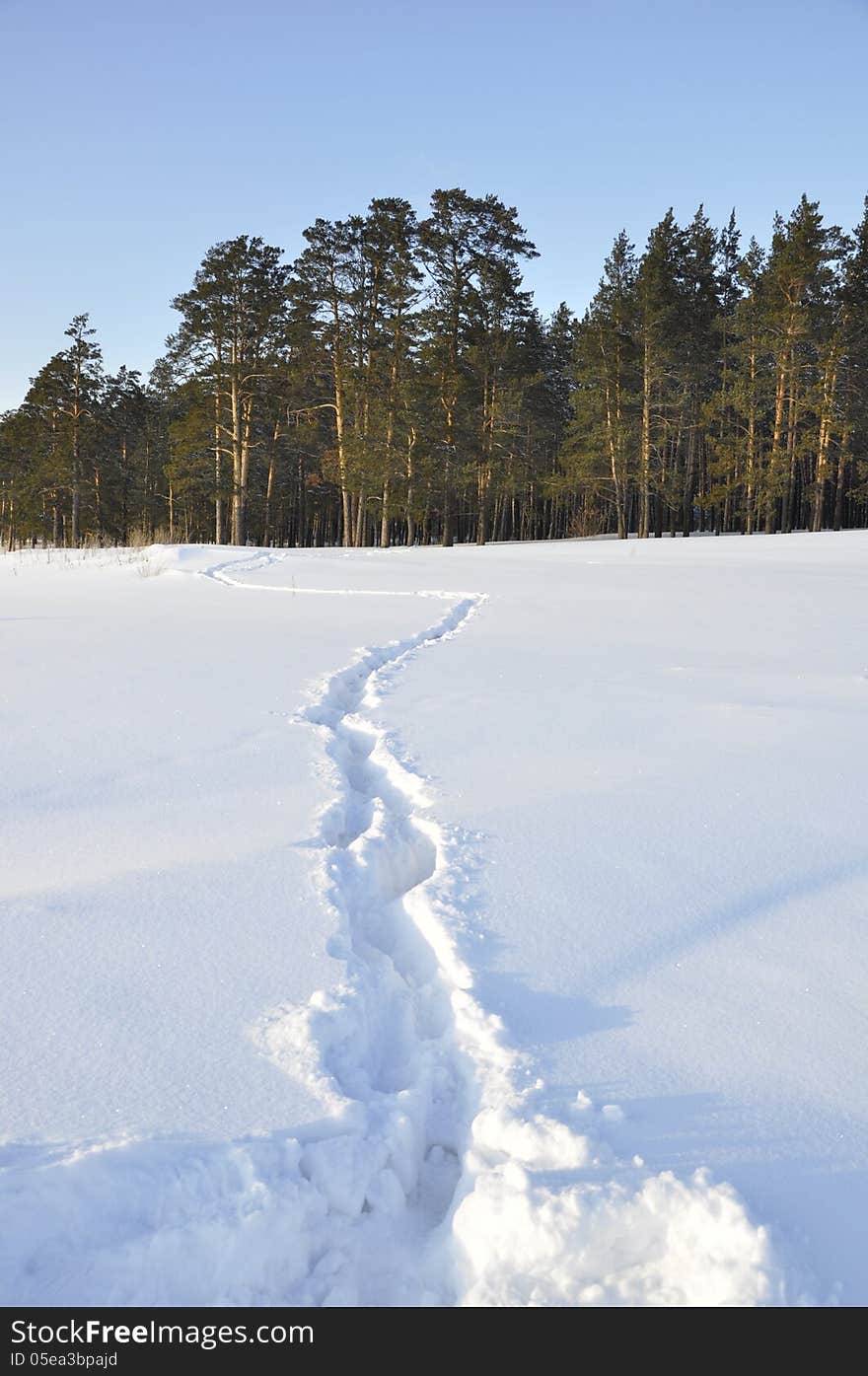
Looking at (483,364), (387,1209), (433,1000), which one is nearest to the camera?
(387,1209)

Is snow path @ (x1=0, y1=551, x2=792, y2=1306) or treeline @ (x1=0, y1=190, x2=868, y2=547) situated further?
treeline @ (x1=0, y1=190, x2=868, y2=547)

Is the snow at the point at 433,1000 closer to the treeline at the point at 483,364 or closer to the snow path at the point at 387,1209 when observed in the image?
the snow path at the point at 387,1209

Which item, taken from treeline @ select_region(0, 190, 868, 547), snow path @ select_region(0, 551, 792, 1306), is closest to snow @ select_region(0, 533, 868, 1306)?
snow path @ select_region(0, 551, 792, 1306)

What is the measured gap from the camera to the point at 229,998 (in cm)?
180

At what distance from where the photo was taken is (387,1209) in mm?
1379

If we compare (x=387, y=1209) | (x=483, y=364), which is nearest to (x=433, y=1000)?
(x=387, y=1209)

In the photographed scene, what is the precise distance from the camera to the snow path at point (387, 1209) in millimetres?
1200

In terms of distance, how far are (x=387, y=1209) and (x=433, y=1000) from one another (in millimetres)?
586

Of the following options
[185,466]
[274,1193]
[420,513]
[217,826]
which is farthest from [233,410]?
[274,1193]

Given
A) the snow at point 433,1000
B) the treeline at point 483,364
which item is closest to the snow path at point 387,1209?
the snow at point 433,1000

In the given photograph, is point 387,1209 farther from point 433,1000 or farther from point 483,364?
point 483,364

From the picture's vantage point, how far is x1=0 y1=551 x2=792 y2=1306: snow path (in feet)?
3.94

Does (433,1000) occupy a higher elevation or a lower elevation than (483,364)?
lower

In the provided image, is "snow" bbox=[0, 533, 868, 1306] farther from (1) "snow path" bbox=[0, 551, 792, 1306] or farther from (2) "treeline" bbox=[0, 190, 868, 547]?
(2) "treeline" bbox=[0, 190, 868, 547]
